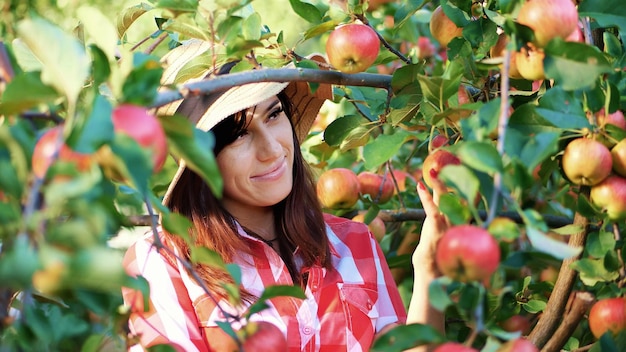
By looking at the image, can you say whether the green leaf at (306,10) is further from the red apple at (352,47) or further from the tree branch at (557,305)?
the tree branch at (557,305)

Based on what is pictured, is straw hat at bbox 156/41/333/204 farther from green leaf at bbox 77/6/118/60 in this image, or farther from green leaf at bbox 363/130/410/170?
green leaf at bbox 77/6/118/60

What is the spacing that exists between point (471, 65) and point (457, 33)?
187 millimetres

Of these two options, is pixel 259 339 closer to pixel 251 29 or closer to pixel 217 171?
pixel 217 171

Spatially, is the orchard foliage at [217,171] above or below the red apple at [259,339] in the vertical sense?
above

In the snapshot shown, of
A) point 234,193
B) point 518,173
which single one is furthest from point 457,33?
point 518,173

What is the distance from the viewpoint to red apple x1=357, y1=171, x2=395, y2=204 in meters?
1.81

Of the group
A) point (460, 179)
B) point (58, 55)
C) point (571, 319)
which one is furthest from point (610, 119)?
point (58, 55)

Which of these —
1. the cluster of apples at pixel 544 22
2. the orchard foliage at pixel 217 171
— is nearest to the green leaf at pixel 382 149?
the orchard foliage at pixel 217 171

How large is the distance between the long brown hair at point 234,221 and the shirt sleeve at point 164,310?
0.05 meters

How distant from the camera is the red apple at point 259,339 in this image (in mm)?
884

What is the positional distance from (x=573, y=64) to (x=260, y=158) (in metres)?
0.68

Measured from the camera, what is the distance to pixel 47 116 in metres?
0.73

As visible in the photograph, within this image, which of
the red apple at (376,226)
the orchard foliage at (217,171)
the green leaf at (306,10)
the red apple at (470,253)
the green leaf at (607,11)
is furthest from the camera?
the red apple at (376,226)

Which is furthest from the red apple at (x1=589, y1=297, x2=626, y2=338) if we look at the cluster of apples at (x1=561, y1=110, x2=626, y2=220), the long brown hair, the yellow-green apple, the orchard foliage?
the long brown hair
